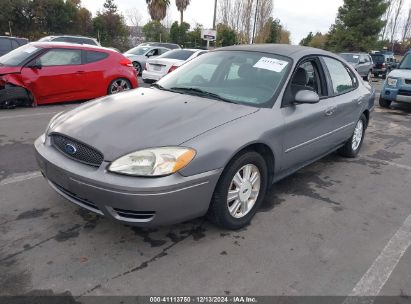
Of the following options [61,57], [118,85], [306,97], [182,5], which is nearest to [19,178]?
[306,97]

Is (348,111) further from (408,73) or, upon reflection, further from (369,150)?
(408,73)

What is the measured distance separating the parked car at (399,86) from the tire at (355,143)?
5.39 m

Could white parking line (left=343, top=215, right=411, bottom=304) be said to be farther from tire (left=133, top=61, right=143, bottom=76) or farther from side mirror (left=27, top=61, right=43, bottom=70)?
tire (left=133, top=61, right=143, bottom=76)

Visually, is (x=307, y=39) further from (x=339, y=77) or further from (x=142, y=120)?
(x=142, y=120)

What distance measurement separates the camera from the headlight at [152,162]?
271 cm

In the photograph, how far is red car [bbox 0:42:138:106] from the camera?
7637mm

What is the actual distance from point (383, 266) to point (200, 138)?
68.8 inches

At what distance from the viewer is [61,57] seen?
830 centimetres

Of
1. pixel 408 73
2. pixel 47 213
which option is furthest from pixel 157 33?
pixel 47 213

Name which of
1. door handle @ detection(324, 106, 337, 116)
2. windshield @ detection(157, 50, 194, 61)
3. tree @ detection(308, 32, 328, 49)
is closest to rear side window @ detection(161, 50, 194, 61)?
windshield @ detection(157, 50, 194, 61)

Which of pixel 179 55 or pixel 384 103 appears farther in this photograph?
pixel 179 55

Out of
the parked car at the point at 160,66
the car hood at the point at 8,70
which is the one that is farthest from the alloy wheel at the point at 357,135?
the parked car at the point at 160,66

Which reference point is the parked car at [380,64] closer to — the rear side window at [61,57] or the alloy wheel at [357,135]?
the alloy wheel at [357,135]

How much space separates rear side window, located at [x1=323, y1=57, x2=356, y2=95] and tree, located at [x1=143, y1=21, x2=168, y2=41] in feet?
105
